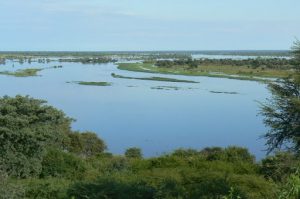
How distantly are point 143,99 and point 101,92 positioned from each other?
753 centimetres

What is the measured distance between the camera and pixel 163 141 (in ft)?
114

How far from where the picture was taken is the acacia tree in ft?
46.1

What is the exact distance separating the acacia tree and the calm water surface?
15.9 meters

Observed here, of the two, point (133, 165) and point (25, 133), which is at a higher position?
point (25, 133)

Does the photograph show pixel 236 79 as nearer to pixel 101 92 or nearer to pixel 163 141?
pixel 101 92

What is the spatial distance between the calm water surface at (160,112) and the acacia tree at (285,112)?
15.9 m

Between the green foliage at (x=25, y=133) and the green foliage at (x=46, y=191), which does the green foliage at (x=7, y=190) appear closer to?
the green foliage at (x=46, y=191)

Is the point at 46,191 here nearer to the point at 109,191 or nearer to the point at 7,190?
the point at 109,191

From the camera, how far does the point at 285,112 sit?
14.4 m

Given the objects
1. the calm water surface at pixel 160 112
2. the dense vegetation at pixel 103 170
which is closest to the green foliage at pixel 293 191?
the dense vegetation at pixel 103 170

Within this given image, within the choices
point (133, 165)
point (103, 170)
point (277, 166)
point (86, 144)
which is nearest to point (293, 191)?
point (277, 166)

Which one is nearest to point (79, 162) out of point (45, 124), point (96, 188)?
point (45, 124)

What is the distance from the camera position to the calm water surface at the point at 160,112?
35.1 m

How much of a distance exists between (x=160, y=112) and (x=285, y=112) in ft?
105
